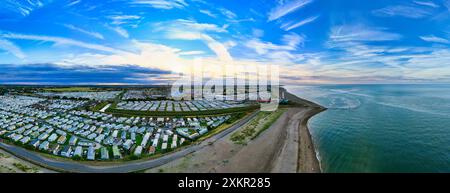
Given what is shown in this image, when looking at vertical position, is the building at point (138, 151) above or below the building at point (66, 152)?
below

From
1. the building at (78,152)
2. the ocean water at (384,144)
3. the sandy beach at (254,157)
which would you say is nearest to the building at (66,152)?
the building at (78,152)

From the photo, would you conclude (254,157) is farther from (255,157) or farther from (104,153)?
(104,153)

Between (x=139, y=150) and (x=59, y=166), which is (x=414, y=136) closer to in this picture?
(x=139, y=150)

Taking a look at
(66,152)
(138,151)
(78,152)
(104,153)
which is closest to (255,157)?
(138,151)

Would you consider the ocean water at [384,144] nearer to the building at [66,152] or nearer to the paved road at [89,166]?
the paved road at [89,166]

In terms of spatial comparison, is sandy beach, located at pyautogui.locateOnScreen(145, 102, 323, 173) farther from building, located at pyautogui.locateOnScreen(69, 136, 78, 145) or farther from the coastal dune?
building, located at pyautogui.locateOnScreen(69, 136, 78, 145)

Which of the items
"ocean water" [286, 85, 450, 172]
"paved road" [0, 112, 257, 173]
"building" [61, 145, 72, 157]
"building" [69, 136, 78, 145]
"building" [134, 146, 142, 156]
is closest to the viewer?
"paved road" [0, 112, 257, 173]

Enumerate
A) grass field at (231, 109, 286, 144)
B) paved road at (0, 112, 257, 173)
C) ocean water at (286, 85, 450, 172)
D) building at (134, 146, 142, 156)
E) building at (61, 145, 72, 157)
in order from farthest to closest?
1. grass field at (231, 109, 286, 144)
2. building at (134, 146, 142, 156)
3. building at (61, 145, 72, 157)
4. ocean water at (286, 85, 450, 172)
5. paved road at (0, 112, 257, 173)

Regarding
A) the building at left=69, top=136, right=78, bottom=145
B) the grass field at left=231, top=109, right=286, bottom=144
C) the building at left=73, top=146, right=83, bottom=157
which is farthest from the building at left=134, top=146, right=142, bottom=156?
the grass field at left=231, top=109, right=286, bottom=144

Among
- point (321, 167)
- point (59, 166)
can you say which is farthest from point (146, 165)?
point (321, 167)
